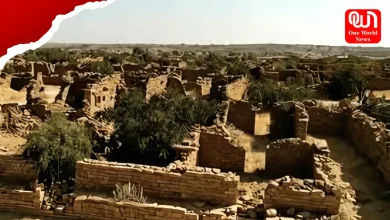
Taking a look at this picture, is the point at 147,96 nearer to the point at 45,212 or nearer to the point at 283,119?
the point at 283,119

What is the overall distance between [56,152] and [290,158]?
5.07 m

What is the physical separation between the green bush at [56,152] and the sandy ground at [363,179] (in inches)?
223

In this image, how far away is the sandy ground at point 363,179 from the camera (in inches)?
295

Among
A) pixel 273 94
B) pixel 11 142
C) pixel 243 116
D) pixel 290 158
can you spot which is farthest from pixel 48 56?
pixel 290 158

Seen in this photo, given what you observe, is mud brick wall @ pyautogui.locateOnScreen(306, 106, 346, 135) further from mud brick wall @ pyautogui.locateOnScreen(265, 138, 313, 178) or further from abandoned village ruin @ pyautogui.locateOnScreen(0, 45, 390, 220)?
mud brick wall @ pyautogui.locateOnScreen(265, 138, 313, 178)

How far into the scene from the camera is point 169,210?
21.4 ft

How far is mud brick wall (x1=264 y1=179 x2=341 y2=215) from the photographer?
659cm

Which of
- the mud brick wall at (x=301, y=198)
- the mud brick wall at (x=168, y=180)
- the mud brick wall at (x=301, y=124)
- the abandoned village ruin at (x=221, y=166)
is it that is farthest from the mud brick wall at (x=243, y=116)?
the mud brick wall at (x=301, y=198)

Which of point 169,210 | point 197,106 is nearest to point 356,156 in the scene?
point 197,106

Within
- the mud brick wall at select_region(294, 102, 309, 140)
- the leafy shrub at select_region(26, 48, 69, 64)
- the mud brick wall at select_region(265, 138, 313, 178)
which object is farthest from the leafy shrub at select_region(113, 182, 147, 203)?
the leafy shrub at select_region(26, 48, 69, 64)

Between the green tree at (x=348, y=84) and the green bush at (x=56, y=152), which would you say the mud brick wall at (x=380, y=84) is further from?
the green bush at (x=56, y=152)

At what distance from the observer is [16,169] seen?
848 cm

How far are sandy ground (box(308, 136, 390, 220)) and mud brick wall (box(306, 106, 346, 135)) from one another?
536 mm

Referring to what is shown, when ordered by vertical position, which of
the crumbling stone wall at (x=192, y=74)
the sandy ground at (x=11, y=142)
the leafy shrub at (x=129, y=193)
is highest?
the crumbling stone wall at (x=192, y=74)
